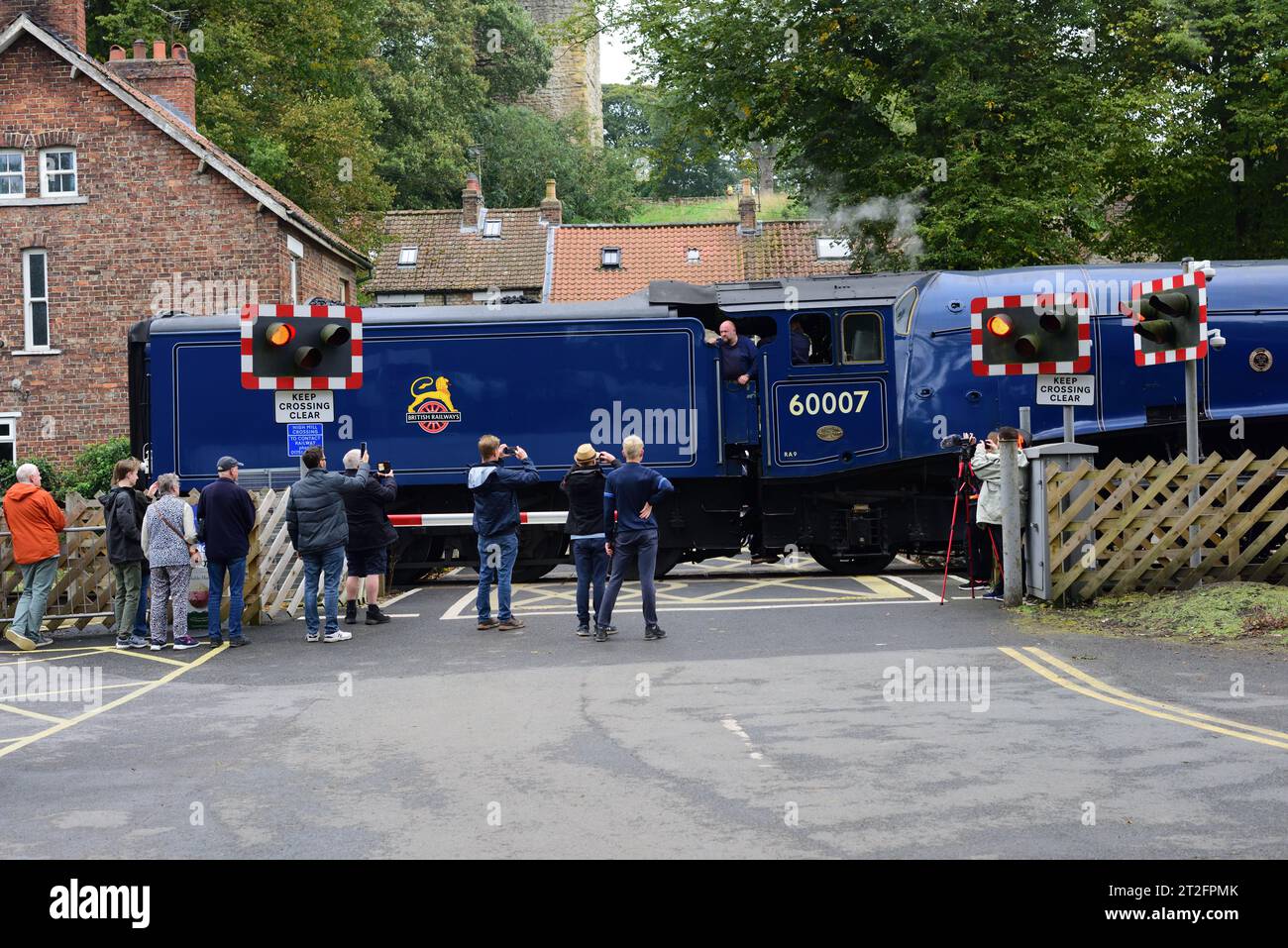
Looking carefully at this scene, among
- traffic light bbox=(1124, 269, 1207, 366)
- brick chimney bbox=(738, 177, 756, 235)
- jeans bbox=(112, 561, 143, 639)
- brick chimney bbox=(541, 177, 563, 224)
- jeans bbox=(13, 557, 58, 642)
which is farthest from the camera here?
brick chimney bbox=(541, 177, 563, 224)

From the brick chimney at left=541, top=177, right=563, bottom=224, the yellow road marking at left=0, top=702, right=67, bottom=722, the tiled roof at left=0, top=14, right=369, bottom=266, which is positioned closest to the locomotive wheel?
the yellow road marking at left=0, top=702, right=67, bottom=722

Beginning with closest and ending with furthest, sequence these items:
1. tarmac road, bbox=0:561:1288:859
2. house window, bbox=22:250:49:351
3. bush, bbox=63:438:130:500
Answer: tarmac road, bbox=0:561:1288:859, bush, bbox=63:438:130:500, house window, bbox=22:250:49:351

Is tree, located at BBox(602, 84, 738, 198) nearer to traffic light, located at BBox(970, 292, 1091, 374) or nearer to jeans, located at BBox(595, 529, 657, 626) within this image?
traffic light, located at BBox(970, 292, 1091, 374)

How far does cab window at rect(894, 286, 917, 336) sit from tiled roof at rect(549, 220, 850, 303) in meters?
32.6

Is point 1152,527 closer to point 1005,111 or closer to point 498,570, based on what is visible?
point 498,570

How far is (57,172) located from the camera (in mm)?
31844

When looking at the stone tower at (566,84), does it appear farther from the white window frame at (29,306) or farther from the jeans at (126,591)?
the jeans at (126,591)

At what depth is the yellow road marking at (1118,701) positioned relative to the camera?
8555mm

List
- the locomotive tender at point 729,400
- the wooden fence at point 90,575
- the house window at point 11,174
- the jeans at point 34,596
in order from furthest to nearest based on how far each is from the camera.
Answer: the house window at point 11,174, the locomotive tender at point 729,400, the wooden fence at point 90,575, the jeans at point 34,596

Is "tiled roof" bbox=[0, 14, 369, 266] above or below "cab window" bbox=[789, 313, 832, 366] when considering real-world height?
above

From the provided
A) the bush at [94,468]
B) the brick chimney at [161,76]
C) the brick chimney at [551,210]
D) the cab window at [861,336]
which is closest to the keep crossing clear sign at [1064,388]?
the cab window at [861,336]

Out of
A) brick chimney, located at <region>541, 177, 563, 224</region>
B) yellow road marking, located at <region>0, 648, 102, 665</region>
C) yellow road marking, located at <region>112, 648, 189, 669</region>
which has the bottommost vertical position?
yellow road marking, located at <region>0, 648, 102, 665</region>

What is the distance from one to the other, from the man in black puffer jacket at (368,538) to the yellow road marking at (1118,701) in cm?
657

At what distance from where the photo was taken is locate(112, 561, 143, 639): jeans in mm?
14625
